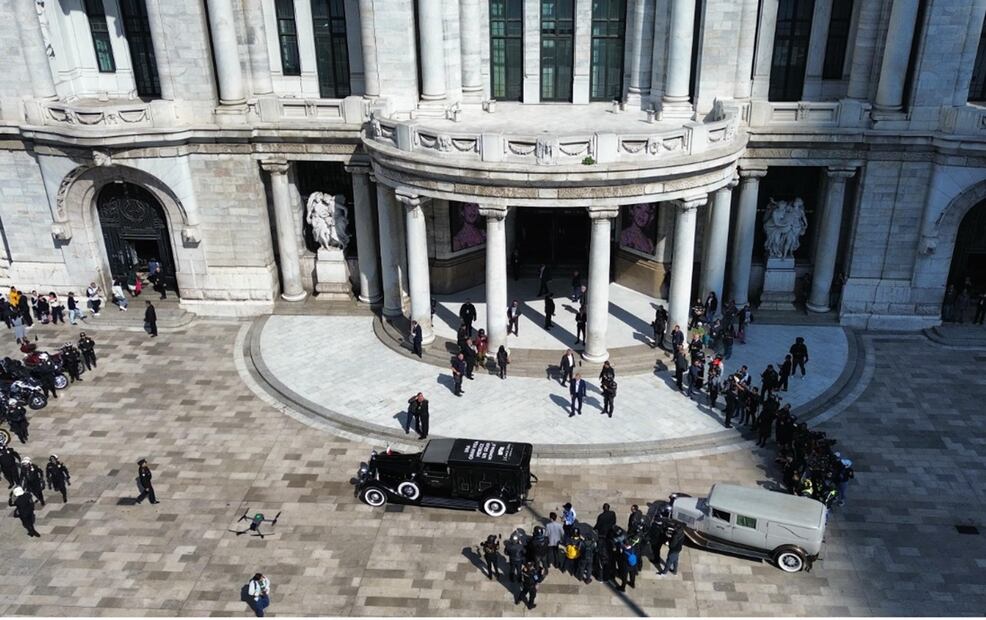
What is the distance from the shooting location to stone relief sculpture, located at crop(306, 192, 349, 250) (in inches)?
1617

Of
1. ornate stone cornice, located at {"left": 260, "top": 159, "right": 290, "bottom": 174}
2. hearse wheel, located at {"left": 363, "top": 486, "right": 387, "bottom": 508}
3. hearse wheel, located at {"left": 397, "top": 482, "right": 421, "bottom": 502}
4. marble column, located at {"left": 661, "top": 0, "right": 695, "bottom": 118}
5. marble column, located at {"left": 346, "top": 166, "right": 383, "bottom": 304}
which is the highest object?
marble column, located at {"left": 661, "top": 0, "right": 695, "bottom": 118}

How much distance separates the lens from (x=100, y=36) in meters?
40.7

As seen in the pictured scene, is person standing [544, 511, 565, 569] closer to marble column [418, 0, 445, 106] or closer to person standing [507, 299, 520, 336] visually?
person standing [507, 299, 520, 336]

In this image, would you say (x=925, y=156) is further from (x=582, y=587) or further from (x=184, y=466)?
(x=184, y=466)

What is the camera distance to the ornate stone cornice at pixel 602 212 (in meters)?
32.3

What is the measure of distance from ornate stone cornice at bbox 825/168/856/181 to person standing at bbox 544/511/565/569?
70.2ft

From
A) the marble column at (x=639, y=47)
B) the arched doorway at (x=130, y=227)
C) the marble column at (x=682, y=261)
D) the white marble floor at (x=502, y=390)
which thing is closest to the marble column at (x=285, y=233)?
the white marble floor at (x=502, y=390)

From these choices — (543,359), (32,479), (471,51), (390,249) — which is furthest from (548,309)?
(32,479)

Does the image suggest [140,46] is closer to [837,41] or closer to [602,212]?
[602,212]

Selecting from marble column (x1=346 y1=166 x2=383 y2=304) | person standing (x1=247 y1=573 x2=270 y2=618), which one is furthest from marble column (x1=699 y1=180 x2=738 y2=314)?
person standing (x1=247 y1=573 x2=270 y2=618)

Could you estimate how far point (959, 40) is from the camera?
3447cm

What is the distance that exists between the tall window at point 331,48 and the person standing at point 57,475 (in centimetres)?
2019

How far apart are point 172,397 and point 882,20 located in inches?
1293

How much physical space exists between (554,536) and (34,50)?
1234 inches
